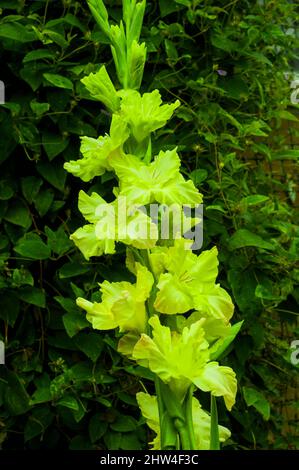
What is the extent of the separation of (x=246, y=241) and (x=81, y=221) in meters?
0.40

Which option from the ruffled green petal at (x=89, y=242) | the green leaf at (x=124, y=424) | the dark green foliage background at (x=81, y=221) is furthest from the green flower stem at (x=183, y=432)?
the green leaf at (x=124, y=424)

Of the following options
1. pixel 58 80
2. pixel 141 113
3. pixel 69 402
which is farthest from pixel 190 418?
pixel 58 80

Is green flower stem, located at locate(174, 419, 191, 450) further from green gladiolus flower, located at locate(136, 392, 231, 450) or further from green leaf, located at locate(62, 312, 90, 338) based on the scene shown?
green leaf, located at locate(62, 312, 90, 338)

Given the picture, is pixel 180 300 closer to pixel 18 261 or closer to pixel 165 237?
pixel 165 237

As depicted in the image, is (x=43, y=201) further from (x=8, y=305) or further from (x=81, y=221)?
(x=8, y=305)

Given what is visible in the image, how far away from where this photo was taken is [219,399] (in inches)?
Result: 70.0

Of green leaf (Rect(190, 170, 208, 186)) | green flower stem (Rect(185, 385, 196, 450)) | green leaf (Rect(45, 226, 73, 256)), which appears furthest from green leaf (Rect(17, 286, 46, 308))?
green flower stem (Rect(185, 385, 196, 450))

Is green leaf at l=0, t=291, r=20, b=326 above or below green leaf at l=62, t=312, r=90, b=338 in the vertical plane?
above

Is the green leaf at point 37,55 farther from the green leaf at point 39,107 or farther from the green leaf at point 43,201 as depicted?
the green leaf at point 43,201

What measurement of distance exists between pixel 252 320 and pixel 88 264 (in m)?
0.42

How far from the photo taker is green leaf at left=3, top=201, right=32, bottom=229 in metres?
1.75
